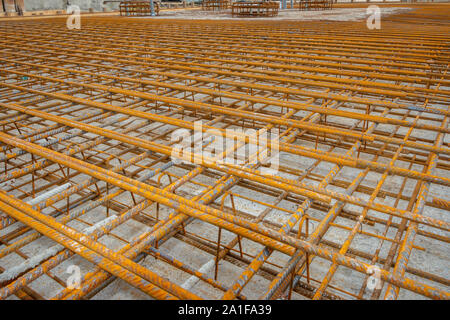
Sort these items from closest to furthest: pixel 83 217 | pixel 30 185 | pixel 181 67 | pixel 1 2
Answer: pixel 83 217, pixel 30 185, pixel 181 67, pixel 1 2

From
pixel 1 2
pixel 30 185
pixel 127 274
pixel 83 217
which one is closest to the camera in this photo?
pixel 127 274

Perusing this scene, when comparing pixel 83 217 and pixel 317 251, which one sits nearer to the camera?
pixel 317 251

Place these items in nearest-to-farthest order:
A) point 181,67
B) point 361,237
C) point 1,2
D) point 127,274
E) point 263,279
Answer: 1. point 127,274
2. point 263,279
3. point 361,237
4. point 181,67
5. point 1,2

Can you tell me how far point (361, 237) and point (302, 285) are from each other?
114cm
